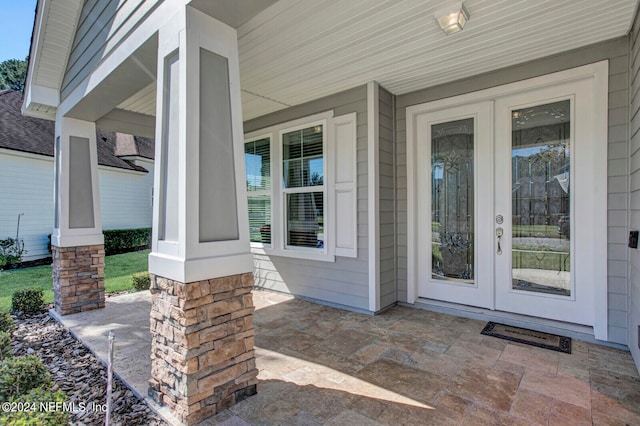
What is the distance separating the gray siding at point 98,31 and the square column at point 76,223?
2.03 feet

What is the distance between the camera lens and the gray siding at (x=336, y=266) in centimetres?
390

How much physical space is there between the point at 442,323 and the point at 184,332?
108 inches

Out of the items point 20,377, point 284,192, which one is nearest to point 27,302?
point 20,377

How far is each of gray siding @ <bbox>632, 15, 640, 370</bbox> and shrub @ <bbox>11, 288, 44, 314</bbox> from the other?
255 inches

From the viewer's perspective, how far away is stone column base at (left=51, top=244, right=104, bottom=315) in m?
4.04

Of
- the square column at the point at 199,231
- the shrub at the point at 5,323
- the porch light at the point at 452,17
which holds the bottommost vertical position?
the shrub at the point at 5,323

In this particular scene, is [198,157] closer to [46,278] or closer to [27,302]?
[27,302]

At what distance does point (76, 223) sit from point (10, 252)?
5.60 m

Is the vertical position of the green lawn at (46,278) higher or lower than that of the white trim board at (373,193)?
lower

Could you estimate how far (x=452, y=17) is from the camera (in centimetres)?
251

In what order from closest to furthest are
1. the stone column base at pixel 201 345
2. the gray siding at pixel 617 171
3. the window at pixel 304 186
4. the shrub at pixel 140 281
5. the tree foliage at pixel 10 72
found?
the stone column base at pixel 201 345 < the gray siding at pixel 617 171 < the window at pixel 304 186 < the shrub at pixel 140 281 < the tree foliage at pixel 10 72

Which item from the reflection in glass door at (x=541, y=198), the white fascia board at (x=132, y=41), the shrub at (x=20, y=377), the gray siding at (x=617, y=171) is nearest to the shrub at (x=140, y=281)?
the white fascia board at (x=132, y=41)

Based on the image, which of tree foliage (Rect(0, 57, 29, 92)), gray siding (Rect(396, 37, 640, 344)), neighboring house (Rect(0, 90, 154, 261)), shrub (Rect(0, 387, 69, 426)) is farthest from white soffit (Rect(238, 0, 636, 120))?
tree foliage (Rect(0, 57, 29, 92))

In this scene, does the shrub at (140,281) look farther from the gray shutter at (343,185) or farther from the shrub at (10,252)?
the shrub at (10,252)
